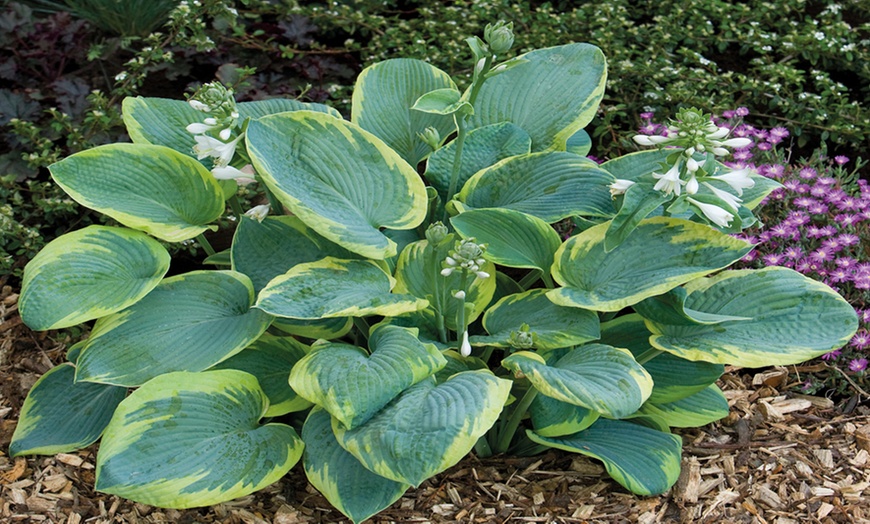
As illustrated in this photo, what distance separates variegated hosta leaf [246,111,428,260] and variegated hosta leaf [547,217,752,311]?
15.1 inches

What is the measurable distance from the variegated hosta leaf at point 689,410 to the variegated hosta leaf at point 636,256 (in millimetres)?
355

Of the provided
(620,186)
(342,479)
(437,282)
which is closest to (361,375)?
(342,479)

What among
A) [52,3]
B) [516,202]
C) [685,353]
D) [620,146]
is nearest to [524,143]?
[516,202]

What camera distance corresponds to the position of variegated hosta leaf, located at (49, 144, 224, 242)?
6.44ft

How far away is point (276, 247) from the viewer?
2088 millimetres

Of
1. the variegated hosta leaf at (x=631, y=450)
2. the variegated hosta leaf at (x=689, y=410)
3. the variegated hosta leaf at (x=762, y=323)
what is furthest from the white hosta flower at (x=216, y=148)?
the variegated hosta leaf at (x=689, y=410)

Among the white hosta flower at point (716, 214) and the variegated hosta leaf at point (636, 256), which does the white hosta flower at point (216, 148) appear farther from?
the white hosta flower at point (716, 214)

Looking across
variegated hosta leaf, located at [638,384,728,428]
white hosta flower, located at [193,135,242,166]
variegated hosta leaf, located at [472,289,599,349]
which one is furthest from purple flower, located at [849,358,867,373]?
white hosta flower, located at [193,135,242,166]

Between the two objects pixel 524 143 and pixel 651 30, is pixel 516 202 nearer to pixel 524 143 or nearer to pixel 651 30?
pixel 524 143

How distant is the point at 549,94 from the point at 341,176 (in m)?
0.72

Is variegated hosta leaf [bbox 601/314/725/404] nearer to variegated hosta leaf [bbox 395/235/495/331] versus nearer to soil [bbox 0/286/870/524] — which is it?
soil [bbox 0/286/870/524]

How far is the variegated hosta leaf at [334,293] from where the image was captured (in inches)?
68.9

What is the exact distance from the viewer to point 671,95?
3250mm

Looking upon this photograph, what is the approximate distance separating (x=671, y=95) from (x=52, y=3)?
278 centimetres
